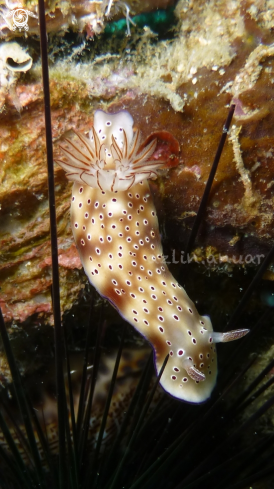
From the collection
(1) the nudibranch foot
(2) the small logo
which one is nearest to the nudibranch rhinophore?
(1) the nudibranch foot

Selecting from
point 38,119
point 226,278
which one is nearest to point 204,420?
point 226,278

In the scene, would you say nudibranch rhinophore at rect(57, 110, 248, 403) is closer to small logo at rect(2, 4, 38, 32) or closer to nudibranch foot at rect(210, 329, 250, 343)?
nudibranch foot at rect(210, 329, 250, 343)

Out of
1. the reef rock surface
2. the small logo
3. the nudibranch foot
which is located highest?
the small logo

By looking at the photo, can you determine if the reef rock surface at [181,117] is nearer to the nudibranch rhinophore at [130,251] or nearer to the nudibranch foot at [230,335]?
the nudibranch rhinophore at [130,251]

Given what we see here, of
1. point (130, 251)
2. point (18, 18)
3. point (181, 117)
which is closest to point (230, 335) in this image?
point (130, 251)

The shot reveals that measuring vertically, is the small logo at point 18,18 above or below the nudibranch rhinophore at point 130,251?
above

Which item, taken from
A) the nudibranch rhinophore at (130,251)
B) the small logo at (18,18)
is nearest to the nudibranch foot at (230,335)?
the nudibranch rhinophore at (130,251)
